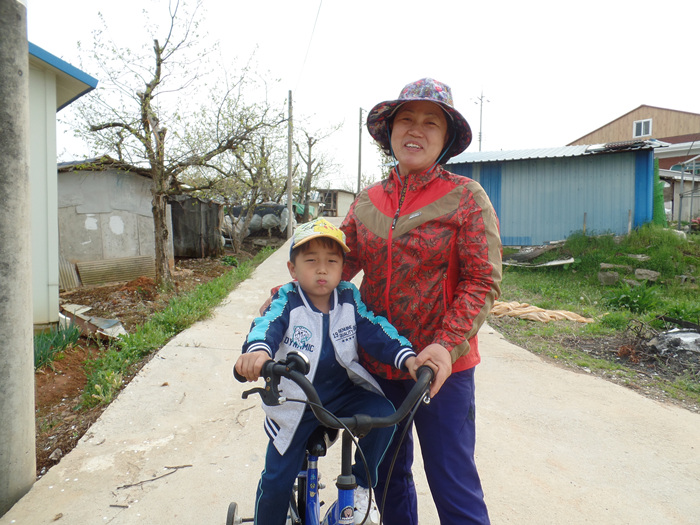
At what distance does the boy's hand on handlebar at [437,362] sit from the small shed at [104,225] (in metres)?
10.9

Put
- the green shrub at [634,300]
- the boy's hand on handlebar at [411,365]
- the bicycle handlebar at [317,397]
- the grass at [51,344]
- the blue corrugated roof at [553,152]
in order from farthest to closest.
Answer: the blue corrugated roof at [553,152], the green shrub at [634,300], the grass at [51,344], the boy's hand on handlebar at [411,365], the bicycle handlebar at [317,397]

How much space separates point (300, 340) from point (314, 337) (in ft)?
0.18

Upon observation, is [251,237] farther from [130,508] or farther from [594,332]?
[130,508]

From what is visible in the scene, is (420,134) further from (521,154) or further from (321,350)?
(521,154)

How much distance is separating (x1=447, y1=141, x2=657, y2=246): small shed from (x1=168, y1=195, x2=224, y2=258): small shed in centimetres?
825

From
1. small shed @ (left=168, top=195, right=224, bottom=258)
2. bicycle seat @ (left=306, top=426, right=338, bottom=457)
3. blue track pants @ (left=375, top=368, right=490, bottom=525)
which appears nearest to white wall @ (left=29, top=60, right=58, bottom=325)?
bicycle seat @ (left=306, top=426, right=338, bottom=457)

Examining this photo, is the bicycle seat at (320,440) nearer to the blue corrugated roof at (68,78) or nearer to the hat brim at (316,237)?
the hat brim at (316,237)

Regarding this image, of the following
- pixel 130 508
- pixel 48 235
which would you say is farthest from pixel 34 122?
pixel 130 508

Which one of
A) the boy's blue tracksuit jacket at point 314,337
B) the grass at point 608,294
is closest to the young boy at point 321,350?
the boy's blue tracksuit jacket at point 314,337

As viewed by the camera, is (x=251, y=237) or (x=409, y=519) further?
(x=251, y=237)

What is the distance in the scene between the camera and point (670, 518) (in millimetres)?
2732

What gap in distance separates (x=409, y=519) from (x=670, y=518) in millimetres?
1725

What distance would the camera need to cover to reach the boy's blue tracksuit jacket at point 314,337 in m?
1.75

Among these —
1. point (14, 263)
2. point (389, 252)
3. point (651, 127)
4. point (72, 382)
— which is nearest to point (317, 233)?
point (389, 252)
